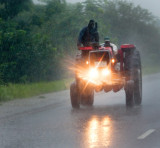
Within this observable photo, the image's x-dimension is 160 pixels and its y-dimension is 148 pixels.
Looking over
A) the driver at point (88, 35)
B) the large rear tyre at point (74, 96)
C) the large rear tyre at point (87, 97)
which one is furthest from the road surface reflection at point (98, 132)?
the driver at point (88, 35)

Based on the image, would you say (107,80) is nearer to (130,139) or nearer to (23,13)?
(130,139)

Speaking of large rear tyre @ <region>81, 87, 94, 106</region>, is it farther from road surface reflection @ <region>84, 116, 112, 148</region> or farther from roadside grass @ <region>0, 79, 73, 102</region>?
roadside grass @ <region>0, 79, 73, 102</region>

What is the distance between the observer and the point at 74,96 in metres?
15.7

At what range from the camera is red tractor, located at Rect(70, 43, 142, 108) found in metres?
15.1

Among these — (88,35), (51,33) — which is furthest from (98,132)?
(51,33)

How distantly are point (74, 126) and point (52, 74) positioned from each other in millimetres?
17343

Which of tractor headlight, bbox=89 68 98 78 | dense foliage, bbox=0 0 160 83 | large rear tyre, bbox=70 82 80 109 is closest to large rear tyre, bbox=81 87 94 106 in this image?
large rear tyre, bbox=70 82 80 109

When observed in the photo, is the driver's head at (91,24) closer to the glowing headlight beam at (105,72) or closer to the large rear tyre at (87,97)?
the glowing headlight beam at (105,72)

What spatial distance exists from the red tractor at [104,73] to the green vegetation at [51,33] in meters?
3.42

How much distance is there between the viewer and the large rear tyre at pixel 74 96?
51.1 ft

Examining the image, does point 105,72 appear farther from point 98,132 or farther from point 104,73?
point 98,132

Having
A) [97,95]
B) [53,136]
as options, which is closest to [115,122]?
[53,136]

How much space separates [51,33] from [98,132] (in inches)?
915

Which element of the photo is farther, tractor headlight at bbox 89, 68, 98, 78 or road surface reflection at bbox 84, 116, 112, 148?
tractor headlight at bbox 89, 68, 98, 78
